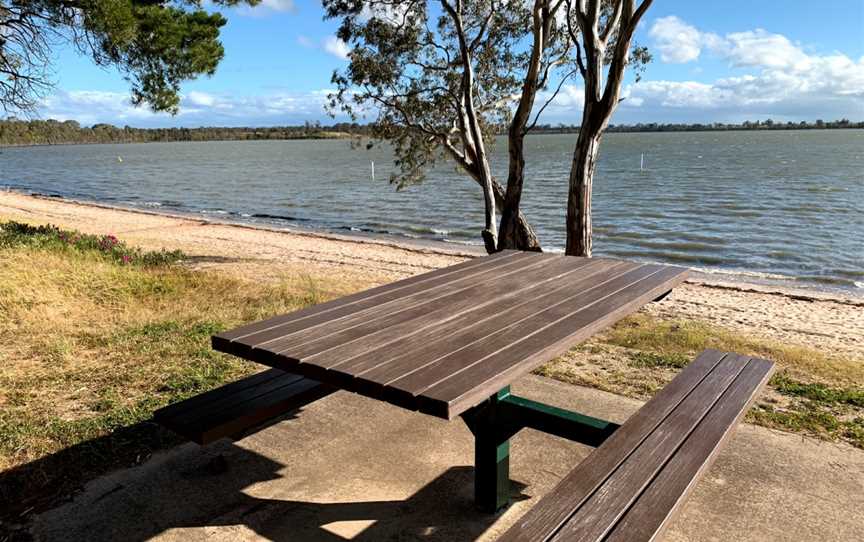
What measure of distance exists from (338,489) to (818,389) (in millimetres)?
3827

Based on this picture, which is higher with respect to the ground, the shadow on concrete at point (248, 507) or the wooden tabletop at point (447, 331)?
the wooden tabletop at point (447, 331)

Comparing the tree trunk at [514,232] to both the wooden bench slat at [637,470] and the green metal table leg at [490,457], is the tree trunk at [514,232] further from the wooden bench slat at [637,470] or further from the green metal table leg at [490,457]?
the green metal table leg at [490,457]

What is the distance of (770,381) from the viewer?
5.11 m

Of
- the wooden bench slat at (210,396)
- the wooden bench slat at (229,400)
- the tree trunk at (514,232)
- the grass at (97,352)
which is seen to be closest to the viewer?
the wooden bench slat at (229,400)

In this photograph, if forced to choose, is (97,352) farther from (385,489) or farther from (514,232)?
(514,232)

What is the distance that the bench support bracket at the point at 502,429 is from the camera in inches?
119

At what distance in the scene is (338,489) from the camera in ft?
10.9

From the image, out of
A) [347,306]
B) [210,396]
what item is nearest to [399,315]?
[347,306]

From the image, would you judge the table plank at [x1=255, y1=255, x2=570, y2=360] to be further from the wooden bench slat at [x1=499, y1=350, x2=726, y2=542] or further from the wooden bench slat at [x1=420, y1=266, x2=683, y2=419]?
the wooden bench slat at [x1=499, y1=350, x2=726, y2=542]

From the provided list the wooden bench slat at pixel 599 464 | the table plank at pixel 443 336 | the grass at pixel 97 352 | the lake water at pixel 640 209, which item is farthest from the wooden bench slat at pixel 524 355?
the lake water at pixel 640 209

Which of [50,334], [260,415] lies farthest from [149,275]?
[260,415]

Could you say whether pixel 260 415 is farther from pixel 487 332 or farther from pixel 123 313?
pixel 123 313

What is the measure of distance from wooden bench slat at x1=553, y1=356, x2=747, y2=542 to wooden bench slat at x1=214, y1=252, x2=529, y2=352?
1326mm

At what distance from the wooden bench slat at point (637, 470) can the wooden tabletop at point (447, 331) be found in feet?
1.63
